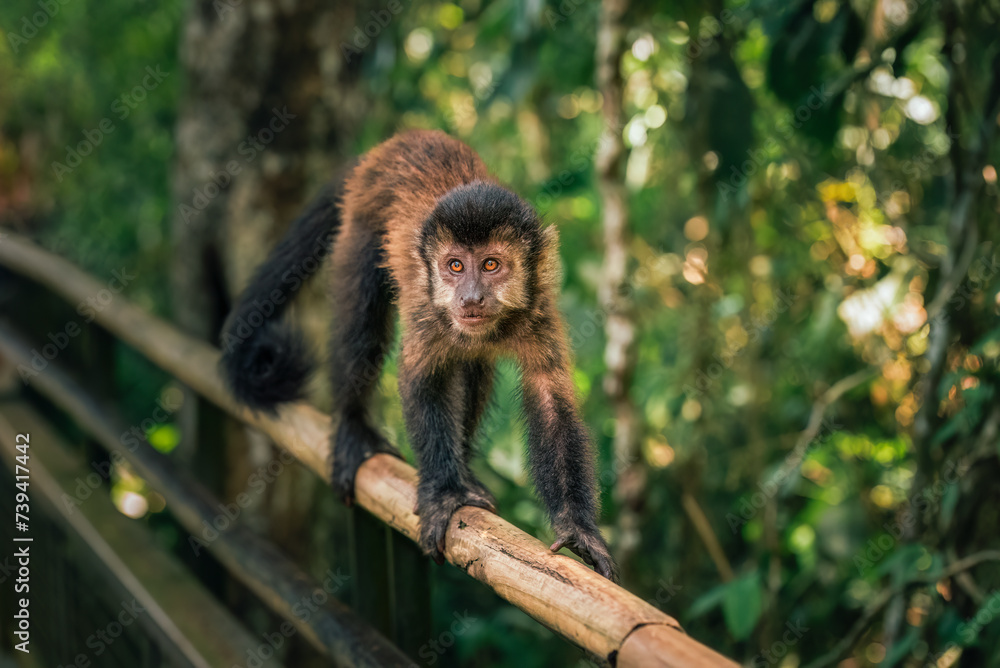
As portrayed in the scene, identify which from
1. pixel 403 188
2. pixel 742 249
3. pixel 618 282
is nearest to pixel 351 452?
pixel 403 188

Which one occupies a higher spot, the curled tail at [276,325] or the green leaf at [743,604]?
the curled tail at [276,325]

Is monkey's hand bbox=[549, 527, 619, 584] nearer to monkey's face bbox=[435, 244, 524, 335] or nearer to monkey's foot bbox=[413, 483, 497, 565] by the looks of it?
monkey's foot bbox=[413, 483, 497, 565]

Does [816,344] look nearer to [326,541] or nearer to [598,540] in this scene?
[598,540]

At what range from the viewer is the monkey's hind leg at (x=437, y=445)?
1.73 metres

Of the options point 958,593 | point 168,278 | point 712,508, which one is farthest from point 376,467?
point 168,278

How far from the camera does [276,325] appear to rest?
8.55 feet

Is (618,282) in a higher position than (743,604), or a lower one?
higher

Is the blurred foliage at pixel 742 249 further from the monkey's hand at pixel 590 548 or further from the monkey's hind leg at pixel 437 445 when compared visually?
the monkey's hand at pixel 590 548

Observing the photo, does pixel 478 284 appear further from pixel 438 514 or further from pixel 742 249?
pixel 742 249

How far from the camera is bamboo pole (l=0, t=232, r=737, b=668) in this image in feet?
3.39

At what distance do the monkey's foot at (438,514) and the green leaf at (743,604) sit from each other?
1177mm

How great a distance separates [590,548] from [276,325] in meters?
1.34

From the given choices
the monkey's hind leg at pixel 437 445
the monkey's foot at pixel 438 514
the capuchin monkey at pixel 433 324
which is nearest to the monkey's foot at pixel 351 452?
the capuchin monkey at pixel 433 324

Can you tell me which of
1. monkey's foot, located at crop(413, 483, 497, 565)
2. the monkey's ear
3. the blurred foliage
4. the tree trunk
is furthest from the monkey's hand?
the tree trunk
